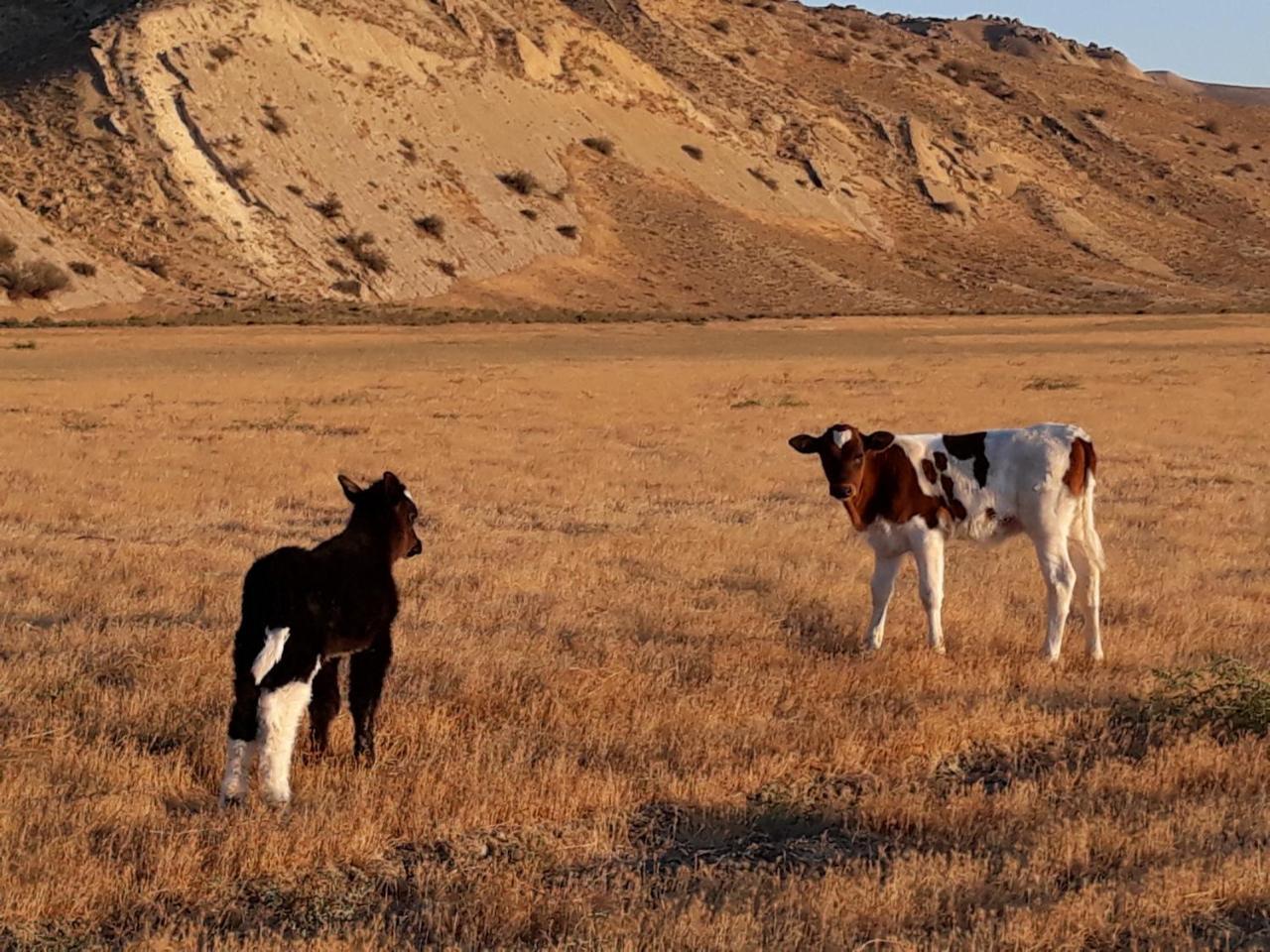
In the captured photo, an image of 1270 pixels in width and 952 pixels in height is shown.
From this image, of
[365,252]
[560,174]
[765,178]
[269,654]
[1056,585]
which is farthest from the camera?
[765,178]

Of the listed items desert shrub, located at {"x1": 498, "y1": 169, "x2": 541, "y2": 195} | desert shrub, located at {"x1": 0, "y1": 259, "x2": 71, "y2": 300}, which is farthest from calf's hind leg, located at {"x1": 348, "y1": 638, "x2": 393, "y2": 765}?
desert shrub, located at {"x1": 498, "y1": 169, "x2": 541, "y2": 195}

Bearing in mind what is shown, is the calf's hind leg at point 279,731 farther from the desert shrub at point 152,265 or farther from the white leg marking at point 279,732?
the desert shrub at point 152,265

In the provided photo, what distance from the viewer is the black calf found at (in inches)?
235

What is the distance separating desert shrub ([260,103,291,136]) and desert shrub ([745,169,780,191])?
116 ft

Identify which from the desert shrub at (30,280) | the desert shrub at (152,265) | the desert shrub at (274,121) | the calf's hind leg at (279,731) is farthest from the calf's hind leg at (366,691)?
the desert shrub at (274,121)

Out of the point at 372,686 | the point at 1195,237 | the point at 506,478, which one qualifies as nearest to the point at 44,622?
the point at 372,686

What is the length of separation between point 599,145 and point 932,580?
291 ft

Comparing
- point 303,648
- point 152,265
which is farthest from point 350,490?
point 152,265

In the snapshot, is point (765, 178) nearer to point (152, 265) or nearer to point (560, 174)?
point (560, 174)

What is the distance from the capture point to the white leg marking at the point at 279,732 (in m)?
5.96

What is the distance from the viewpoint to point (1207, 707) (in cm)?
773

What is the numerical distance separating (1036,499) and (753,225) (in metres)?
84.9

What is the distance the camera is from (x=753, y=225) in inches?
3652

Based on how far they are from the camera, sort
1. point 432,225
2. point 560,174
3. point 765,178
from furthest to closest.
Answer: point 765,178 < point 560,174 < point 432,225
